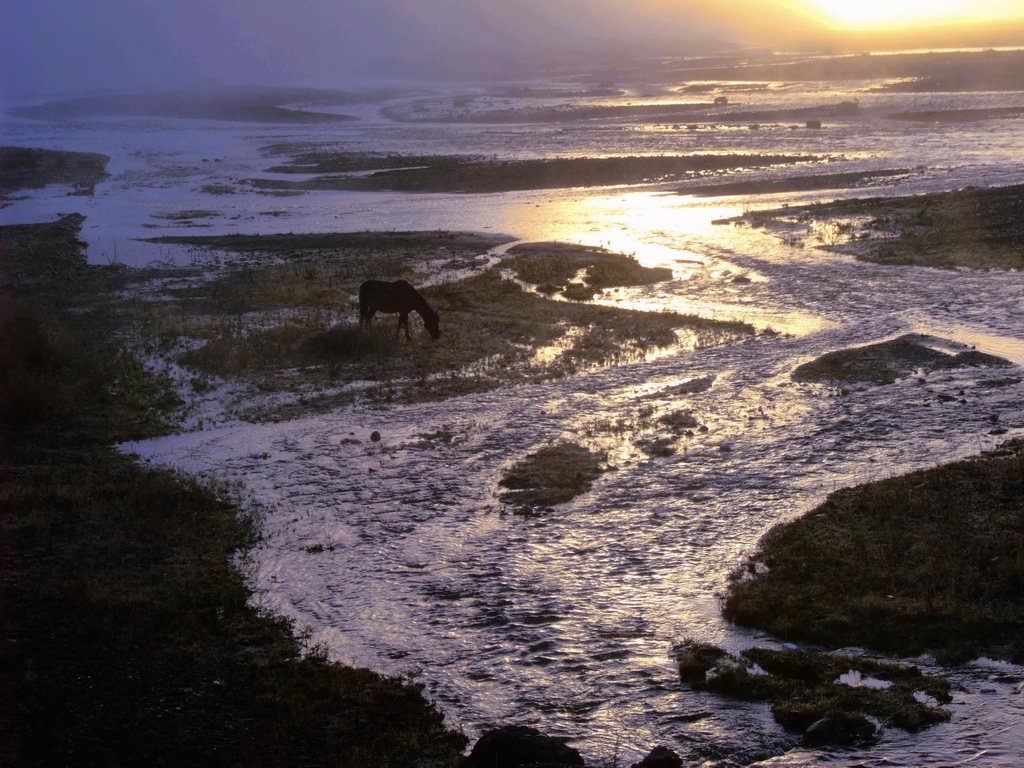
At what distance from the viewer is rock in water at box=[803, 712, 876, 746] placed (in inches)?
299

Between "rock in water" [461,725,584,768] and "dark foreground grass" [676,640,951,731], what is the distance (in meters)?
2.04

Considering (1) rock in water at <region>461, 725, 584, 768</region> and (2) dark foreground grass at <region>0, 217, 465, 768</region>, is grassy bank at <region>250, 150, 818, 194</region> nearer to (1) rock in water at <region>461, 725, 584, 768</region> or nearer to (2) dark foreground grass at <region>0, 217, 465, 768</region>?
(2) dark foreground grass at <region>0, 217, 465, 768</region>

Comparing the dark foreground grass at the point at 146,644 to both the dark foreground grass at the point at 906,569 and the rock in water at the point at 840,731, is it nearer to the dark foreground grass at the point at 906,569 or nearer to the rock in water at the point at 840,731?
the rock in water at the point at 840,731

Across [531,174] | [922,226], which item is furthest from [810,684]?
[531,174]

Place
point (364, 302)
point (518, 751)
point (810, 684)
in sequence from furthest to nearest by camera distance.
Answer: point (364, 302), point (810, 684), point (518, 751)

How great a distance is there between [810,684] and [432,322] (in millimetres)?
13656

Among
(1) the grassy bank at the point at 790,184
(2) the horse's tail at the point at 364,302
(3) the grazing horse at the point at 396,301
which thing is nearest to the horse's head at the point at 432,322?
(3) the grazing horse at the point at 396,301

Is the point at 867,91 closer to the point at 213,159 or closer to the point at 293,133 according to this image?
the point at 293,133

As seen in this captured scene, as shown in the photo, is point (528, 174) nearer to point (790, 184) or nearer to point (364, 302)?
point (790, 184)

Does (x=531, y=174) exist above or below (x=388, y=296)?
above

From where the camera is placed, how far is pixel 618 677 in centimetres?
908

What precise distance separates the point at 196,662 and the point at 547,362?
36.4 feet

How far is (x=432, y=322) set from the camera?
68.5 ft

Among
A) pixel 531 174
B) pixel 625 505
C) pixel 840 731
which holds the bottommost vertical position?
pixel 840 731
